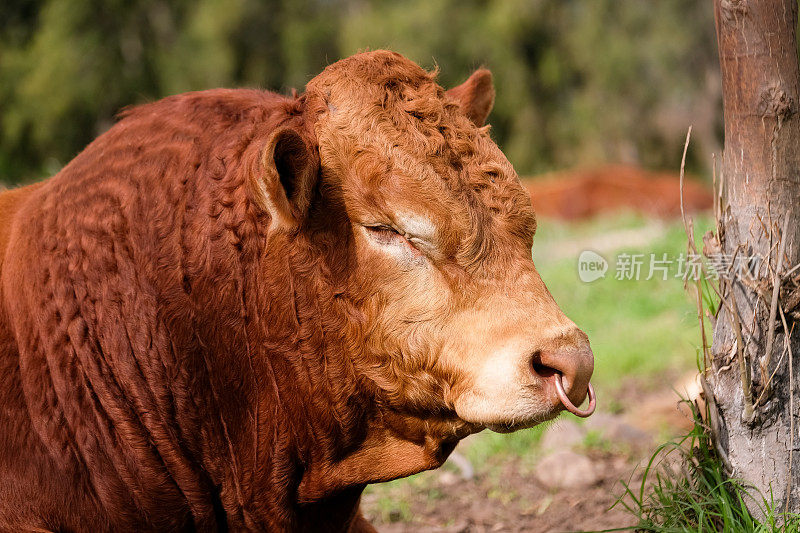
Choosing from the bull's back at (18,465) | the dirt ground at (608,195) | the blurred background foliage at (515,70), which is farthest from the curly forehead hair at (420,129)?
the blurred background foliage at (515,70)

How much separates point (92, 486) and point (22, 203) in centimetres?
117

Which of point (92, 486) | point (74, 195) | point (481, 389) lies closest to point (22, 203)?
point (74, 195)

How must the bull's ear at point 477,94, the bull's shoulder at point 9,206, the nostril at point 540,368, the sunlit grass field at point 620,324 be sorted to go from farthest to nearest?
the sunlit grass field at point 620,324 < the bull's ear at point 477,94 < the bull's shoulder at point 9,206 < the nostril at point 540,368

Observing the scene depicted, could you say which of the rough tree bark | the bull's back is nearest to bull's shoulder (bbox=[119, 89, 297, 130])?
the bull's back

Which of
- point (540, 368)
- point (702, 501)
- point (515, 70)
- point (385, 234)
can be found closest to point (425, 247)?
point (385, 234)

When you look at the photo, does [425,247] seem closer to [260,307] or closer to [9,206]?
[260,307]

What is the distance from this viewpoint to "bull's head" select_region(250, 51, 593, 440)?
8.27 ft

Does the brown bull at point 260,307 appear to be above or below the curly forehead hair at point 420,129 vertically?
below

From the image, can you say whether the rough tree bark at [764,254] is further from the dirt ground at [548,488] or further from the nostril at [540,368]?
the dirt ground at [548,488]

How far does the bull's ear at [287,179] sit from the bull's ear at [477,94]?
827mm

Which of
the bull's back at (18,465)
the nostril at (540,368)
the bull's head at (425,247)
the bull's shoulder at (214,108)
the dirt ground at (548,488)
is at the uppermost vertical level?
the bull's shoulder at (214,108)

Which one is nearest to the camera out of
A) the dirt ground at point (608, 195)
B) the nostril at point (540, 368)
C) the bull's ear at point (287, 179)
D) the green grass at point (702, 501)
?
the nostril at point (540, 368)

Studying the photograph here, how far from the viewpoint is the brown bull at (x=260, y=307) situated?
2680 millimetres

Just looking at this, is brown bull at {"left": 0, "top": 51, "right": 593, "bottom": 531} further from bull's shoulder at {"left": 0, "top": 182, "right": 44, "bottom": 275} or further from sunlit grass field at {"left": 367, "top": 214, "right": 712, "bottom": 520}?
sunlit grass field at {"left": 367, "top": 214, "right": 712, "bottom": 520}
